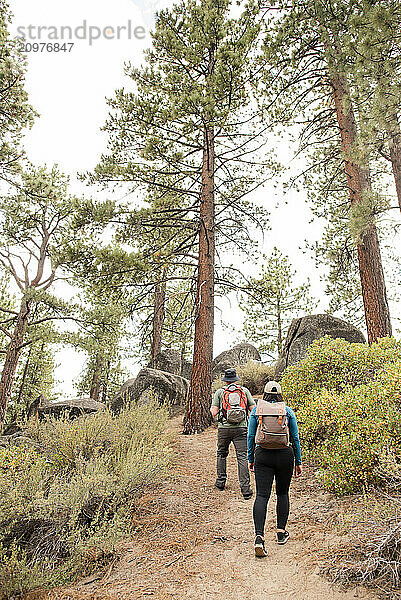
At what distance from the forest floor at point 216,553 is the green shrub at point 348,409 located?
0.43 meters

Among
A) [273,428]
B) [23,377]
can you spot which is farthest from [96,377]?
[273,428]

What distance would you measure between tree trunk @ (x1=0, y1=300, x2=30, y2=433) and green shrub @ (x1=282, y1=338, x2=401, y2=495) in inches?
428

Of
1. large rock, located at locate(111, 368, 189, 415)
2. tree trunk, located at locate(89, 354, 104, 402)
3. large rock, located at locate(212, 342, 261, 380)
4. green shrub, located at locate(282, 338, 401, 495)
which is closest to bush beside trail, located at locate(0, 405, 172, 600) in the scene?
green shrub, located at locate(282, 338, 401, 495)

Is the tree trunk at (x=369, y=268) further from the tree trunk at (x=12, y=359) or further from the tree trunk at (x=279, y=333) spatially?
the tree trunk at (x=12, y=359)

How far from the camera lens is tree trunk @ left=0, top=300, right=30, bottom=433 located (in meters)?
14.2

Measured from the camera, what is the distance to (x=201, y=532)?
15.7ft

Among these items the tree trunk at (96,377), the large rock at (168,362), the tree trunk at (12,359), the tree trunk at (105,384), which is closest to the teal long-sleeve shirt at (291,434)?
the tree trunk at (12,359)

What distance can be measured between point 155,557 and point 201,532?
71cm

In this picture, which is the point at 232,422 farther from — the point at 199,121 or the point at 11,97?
the point at 11,97

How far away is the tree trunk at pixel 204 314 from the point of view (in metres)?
10.1

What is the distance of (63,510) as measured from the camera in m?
4.54

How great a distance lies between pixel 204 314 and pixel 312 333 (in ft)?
12.6

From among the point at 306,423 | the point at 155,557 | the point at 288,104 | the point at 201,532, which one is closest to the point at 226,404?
the point at 306,423

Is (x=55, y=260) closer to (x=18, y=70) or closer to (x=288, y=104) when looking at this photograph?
(x=18, y=70)
